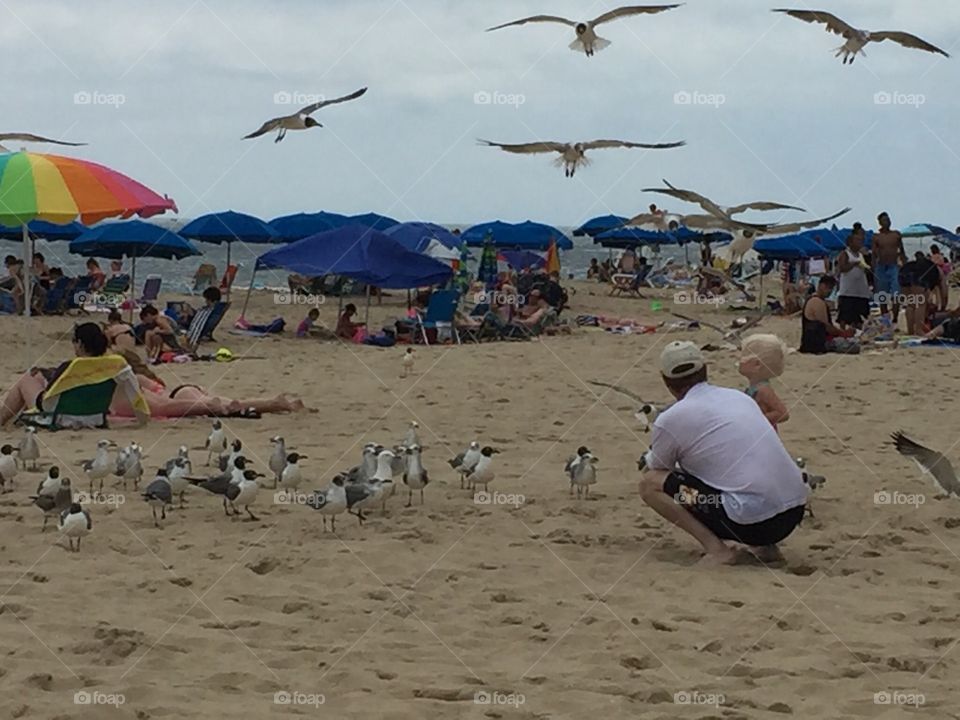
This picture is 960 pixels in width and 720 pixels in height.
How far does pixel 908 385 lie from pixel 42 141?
8015 mm

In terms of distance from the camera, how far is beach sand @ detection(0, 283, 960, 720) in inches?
150

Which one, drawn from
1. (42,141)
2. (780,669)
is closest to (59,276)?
(42,141)

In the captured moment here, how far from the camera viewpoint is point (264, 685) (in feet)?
12.6

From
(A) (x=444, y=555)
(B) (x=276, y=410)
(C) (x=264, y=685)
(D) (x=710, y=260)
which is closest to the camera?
(C) (x=264, y=685)

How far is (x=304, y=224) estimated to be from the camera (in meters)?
27.5

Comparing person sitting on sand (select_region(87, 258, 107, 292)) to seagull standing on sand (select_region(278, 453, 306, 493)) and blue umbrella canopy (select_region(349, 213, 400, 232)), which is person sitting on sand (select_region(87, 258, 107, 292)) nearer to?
blue umbrella canopy (select_region(349, 213, 400, 232))

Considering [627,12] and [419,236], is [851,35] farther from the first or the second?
[419,236]

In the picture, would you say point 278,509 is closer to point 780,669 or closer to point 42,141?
point 780,669

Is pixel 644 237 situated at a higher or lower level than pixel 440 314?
higher
